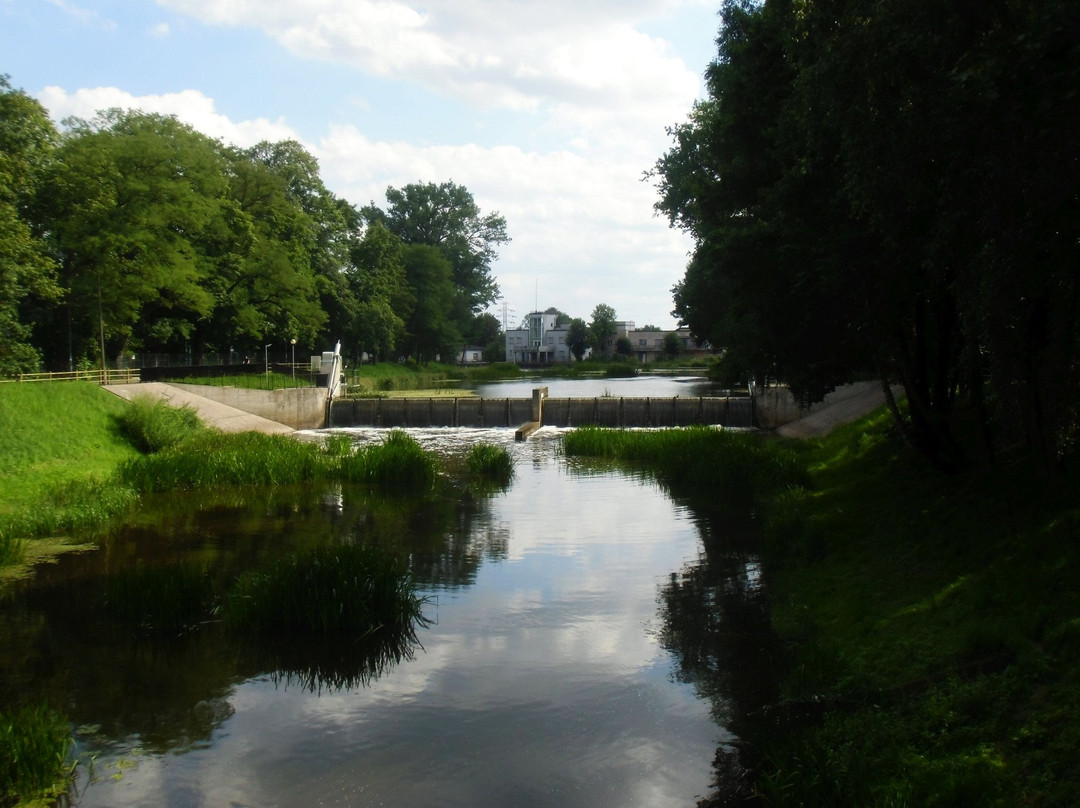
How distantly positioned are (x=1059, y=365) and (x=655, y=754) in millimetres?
5309

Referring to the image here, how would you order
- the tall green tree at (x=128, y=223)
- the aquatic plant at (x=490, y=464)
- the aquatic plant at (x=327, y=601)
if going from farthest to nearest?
1. the tall green tree at (x=128, y=223)
2. the aquatic plant at (x=490, y=464)
3. the aquatic plant at (x=327, y=601)

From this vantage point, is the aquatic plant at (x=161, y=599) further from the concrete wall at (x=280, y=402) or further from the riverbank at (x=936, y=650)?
the concrete wall at (x=280, y=402)

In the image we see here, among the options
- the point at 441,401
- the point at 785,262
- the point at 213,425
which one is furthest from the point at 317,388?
the point at 785,262

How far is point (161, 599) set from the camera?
12633mm

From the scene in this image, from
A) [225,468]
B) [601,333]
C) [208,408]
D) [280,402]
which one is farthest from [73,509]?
[601,333]

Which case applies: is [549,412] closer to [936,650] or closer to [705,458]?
[705,458]

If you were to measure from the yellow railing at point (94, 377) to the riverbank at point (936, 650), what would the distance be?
30719 mm

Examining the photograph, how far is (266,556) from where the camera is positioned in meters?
16.9

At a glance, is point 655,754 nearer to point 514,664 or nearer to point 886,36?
point 514,664

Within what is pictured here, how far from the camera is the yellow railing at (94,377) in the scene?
3566cm

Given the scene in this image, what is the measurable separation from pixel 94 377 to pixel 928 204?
37642 mm

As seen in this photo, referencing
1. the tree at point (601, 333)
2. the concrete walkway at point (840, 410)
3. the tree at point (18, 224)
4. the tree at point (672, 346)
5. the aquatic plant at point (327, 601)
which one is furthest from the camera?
the tree at point (601, 333)

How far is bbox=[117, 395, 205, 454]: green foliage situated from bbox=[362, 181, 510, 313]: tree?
8036 centimetres

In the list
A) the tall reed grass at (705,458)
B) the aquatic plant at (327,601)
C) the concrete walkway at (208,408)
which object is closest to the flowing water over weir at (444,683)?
the aquatic plant at (327,601)
